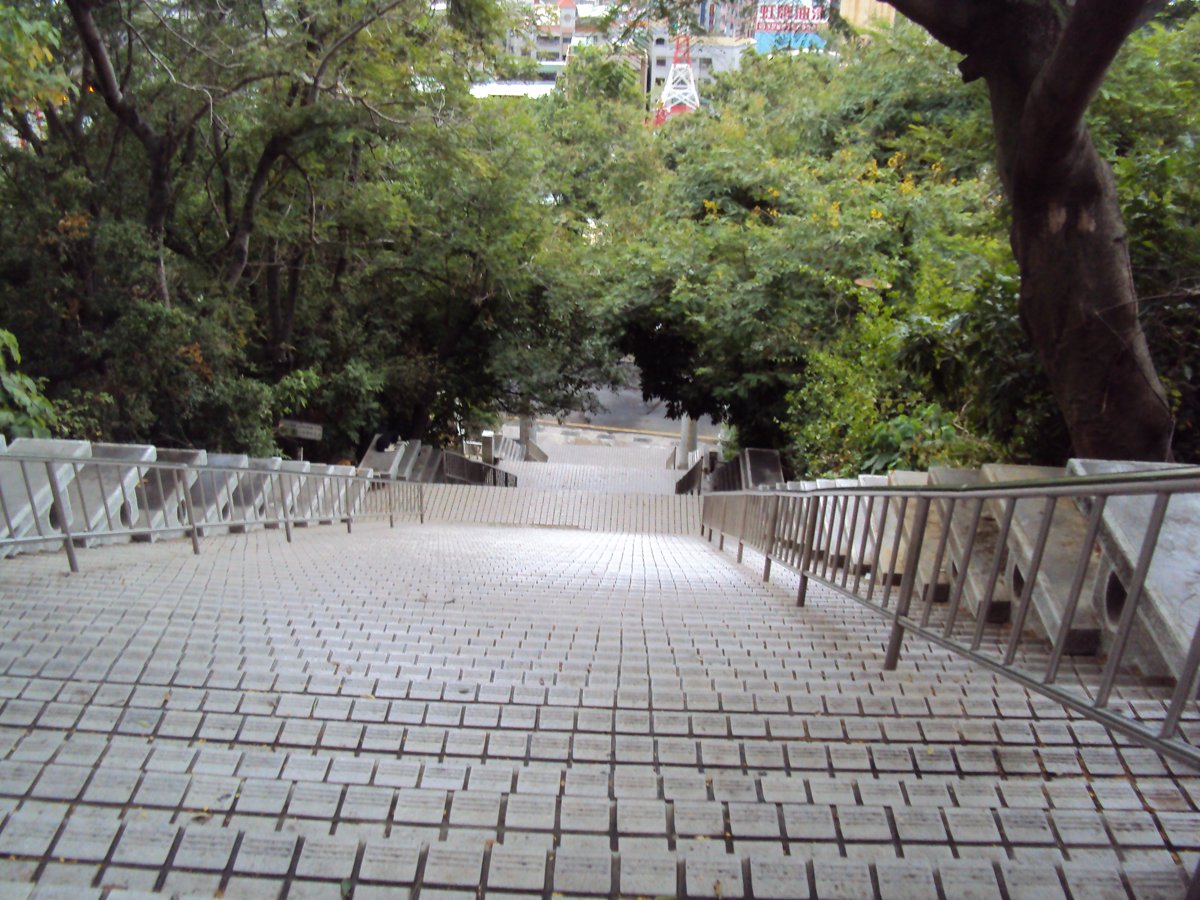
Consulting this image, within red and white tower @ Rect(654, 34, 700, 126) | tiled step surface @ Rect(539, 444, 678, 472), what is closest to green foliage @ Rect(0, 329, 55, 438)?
tiled step surface @ Rect(539, 444, 678, 472)

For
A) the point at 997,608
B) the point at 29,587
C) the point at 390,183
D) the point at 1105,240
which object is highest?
the point at 390,183

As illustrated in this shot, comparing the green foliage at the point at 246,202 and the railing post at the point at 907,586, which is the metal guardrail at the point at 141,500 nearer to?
the green foliage at the point at 246,202

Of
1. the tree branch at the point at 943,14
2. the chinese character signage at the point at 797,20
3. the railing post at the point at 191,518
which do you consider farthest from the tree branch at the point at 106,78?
the tree branch at the point at 943,14

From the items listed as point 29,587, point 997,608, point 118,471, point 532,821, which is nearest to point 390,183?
point 118,471

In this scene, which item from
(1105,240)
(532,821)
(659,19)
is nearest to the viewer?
(532,821)

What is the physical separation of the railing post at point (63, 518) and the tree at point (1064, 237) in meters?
5.64

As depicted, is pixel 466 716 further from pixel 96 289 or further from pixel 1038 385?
pixel 96 289

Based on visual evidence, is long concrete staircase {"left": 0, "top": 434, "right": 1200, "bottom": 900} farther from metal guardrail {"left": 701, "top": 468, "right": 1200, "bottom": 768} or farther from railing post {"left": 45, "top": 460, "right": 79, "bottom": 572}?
railing post {"left": 45, "top": 460, "right": 79, "bottom": 572}

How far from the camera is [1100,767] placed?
9.29ft

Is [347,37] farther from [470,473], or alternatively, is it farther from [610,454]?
[610,454]

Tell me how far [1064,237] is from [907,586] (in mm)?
2407

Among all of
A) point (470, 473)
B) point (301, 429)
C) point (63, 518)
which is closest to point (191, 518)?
A: point (63, 518)

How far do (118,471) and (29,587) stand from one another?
7.99 feet

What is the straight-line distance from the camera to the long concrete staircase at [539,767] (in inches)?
87.4
